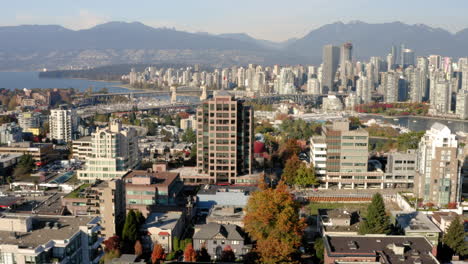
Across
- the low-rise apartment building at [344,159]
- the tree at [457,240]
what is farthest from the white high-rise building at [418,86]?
the tree at [457,240]

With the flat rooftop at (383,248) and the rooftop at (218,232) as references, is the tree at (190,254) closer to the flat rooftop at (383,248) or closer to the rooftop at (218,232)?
the rooftop at (218,232)

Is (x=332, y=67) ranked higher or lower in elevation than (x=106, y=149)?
higher

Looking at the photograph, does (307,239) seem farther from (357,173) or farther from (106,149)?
(106,149)

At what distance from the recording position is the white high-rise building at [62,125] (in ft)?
67.4

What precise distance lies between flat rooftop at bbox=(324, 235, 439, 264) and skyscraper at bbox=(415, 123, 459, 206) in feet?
14.0

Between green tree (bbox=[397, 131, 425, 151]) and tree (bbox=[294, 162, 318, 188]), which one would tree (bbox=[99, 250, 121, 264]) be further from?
green tree (bbox=[397, 131, 425, 151])

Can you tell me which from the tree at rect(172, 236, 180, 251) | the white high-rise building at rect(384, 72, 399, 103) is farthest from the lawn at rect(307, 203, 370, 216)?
the white high-rise building at rect(384, 72, 399, 103)

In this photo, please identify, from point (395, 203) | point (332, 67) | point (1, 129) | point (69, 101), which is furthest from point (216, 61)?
point (395, 203)

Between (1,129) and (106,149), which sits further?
(1,129)

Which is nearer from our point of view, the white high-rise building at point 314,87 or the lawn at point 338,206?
the lawn at point 338,206

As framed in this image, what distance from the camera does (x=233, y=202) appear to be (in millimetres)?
11875

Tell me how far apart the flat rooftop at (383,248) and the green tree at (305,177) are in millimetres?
5584

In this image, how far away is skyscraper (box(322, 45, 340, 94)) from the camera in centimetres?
4975

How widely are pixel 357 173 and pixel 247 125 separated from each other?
3661 millimetres
